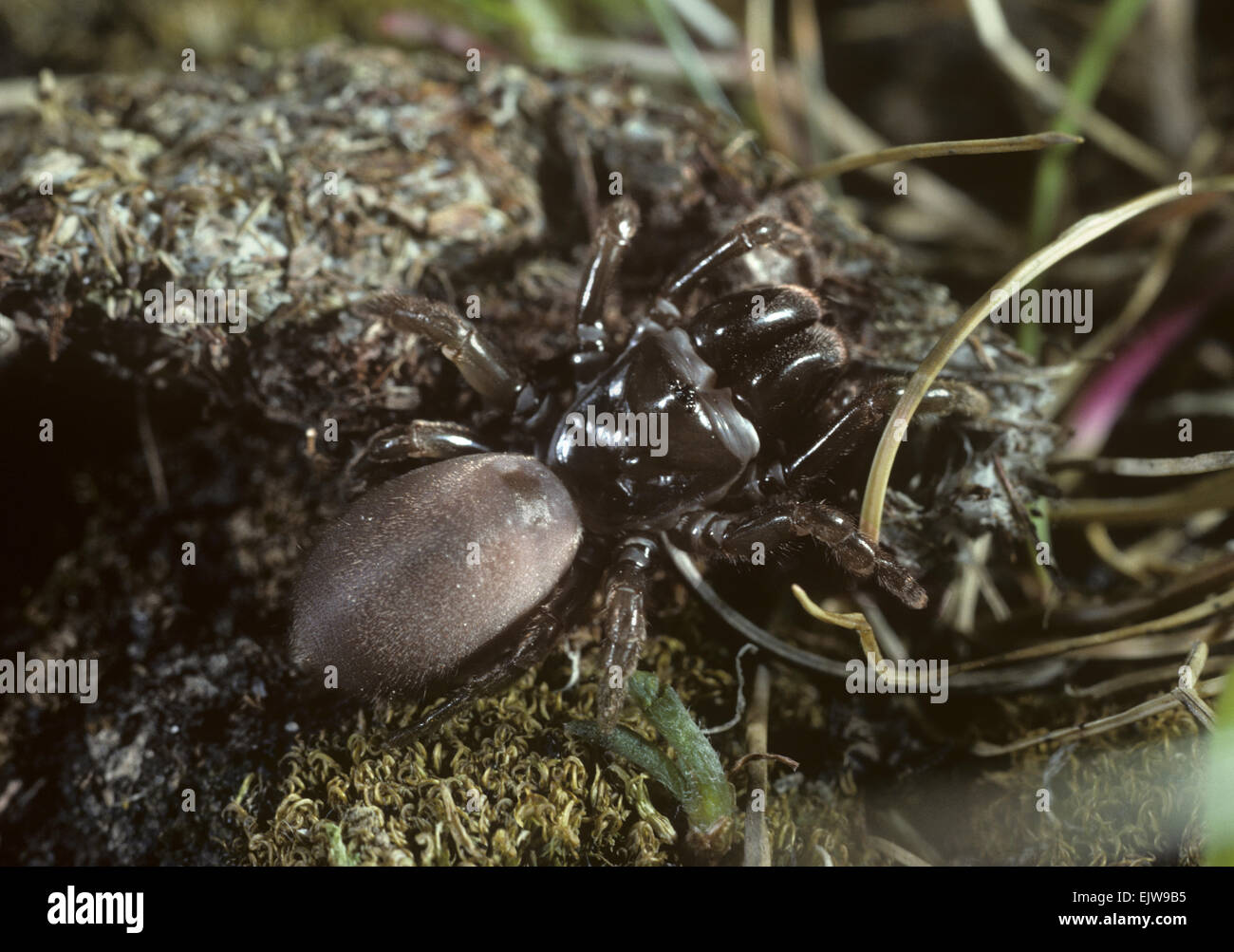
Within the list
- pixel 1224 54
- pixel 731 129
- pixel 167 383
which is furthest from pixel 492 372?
pixel 1224 54

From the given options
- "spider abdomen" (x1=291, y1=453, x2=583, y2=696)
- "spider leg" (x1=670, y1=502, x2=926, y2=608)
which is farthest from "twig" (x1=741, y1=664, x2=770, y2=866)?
"spider abdomen" (x1=291, y1=453, x2=583, y2=696)

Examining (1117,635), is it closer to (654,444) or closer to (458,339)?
(654,444)

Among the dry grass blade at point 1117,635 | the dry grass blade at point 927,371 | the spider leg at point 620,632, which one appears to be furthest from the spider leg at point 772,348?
the dry grass blade at point 1117,635

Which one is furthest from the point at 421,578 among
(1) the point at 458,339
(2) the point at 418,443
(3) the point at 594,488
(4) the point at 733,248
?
(4) the point at 733,248

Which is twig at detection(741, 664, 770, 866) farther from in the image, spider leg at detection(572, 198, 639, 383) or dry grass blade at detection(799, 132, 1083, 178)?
dry grass blade at detection(799, 132, 1083, 178)

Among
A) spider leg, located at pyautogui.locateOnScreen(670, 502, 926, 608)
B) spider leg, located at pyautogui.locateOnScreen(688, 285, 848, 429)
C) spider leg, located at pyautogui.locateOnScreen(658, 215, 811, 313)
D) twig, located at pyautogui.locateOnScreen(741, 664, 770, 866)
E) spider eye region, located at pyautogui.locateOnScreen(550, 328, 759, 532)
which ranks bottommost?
twig, located at pyautogui.locateOnScreen(741, 664, 770, 866)

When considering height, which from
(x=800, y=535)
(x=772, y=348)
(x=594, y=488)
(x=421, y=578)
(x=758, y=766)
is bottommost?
(x=758, y=766)

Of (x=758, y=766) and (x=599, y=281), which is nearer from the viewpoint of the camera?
(x=758, y=766)
